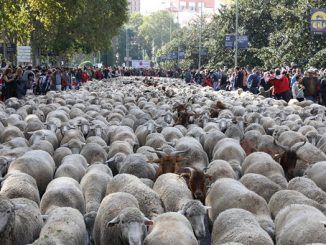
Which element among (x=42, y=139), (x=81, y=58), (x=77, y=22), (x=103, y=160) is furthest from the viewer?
(x=81, y=58)

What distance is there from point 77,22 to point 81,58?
9168cm

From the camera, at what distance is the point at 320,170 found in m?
9.08

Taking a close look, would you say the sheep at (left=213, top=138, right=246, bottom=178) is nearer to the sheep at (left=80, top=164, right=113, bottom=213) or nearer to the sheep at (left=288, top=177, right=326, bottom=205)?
the sheep at (left=288, top=177, right=326, bottom=205)

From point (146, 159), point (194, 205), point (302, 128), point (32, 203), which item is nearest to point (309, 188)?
point (194, 205)

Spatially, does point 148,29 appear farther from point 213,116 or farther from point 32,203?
point 32,203

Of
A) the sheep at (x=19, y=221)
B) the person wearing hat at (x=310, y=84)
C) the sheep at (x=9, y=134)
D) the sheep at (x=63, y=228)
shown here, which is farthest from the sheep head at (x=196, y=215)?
the person wearing hat at (x=310, y=84)

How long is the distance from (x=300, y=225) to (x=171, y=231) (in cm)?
137

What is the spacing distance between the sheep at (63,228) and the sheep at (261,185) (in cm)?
254

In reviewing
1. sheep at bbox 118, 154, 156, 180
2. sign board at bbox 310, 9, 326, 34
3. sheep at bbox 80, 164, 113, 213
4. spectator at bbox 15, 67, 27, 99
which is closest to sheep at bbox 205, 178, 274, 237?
sheep at bbox 118, 154, 156, 180

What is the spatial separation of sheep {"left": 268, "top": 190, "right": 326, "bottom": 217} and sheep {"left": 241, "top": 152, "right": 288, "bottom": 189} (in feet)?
2.98

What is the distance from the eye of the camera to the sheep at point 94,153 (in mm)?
10462

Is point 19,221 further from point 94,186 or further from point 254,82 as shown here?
point 254,82

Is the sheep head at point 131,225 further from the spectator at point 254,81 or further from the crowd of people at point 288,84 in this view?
the spectator at point 254,81

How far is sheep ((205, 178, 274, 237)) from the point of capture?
23.2ft
